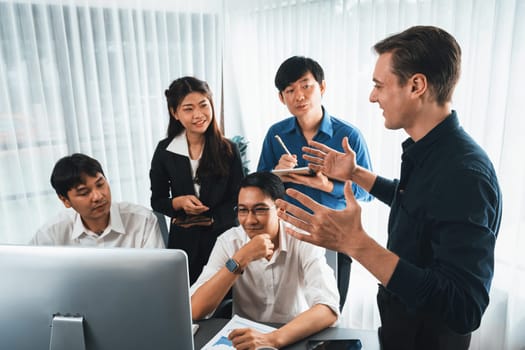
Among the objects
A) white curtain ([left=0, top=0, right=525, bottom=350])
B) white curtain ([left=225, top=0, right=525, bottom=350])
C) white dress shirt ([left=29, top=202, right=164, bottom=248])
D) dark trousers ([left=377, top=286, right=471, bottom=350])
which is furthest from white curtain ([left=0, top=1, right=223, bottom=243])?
dark trousers ([left=377, top=286, right=471, bottom=350])

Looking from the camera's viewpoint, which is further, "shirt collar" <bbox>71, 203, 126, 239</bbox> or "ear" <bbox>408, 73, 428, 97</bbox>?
"shirt collar" <bbox>71, 203, 126, 239</bbox>

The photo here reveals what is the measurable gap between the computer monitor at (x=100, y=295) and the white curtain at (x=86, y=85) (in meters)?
2.16

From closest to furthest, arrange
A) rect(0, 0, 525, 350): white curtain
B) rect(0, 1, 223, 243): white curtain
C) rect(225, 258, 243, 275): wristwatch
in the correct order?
rect(225, 258, 243, 275): wristwatch → rect(0, 0, 525, 350): white curtain → rect(0, 1, 223, 243): white curtain

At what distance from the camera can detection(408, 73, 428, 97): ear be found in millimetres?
1092

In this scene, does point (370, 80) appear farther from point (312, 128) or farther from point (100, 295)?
point (100, 295)

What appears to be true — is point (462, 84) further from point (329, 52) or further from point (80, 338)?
point (80, 338)

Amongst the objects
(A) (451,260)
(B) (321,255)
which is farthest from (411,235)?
(B) (321,255)

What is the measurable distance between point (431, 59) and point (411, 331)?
78 centimetres

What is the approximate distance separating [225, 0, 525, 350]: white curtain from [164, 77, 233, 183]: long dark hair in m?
1.05

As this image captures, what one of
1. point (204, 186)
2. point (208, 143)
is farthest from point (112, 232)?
point (208, 143)

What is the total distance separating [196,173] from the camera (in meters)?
2.14

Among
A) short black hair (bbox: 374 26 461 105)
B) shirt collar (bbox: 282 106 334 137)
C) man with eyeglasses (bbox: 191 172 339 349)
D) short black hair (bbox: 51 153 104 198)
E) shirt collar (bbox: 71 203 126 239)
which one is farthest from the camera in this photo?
shirt collar (bbox: 282 106 334 137)

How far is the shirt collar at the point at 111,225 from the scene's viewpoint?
1.89 metres

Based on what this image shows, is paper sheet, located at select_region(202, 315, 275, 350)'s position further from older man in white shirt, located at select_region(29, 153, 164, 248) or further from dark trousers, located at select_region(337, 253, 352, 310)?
dark trousers, located at select_region(337, 253, 352, 310)
